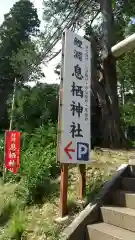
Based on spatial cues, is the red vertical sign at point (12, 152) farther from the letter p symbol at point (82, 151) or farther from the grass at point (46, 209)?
the letter p symbol at point (82, 151)

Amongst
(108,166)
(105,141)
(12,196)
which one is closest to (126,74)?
(105,141)

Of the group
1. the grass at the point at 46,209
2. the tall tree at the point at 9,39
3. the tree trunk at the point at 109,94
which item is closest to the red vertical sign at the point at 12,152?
the grass at the point at 46,209

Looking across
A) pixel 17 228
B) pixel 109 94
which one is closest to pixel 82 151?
pixel 17 228

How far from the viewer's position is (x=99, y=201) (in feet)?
16.5

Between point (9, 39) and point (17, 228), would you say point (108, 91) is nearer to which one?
point (17, 228)

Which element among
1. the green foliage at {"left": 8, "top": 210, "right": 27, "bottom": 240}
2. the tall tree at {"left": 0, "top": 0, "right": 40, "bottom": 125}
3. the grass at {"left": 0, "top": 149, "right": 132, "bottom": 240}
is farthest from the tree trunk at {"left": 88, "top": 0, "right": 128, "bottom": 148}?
the tall tree at {"left": 0, "top": 0, "right": 40, "bottom": 125}

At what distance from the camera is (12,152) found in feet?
25.0

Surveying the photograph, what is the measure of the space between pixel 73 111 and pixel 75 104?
140 mm

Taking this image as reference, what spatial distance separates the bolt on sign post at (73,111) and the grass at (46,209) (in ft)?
0.82

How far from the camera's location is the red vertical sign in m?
7.30

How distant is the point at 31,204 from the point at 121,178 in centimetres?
181

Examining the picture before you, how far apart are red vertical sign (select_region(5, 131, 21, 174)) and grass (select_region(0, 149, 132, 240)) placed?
44cm

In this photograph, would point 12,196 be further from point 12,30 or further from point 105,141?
point 12,30

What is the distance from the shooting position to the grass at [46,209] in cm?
493
